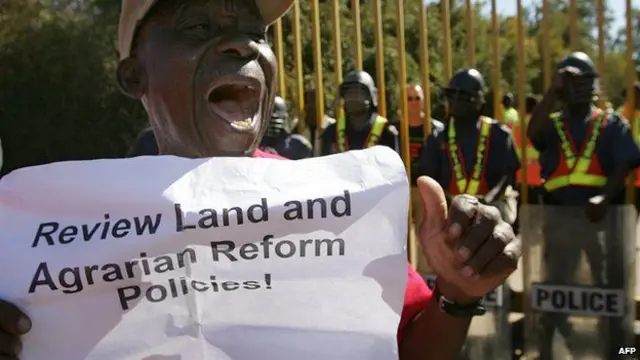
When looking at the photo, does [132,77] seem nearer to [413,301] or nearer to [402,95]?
[413,301]

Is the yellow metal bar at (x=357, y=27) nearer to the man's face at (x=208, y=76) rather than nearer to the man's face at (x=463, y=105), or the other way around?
the man's face at (x=463, y=105)

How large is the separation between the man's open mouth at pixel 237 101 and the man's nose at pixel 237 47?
0.06 m

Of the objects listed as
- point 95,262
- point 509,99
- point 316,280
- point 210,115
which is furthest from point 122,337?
point 509,99

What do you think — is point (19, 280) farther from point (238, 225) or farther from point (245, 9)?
point (245, 9)

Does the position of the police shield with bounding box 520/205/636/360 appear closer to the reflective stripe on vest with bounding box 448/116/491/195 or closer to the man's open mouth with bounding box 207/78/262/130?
the reflective stripe on vest with bounding box 448/116/491/195

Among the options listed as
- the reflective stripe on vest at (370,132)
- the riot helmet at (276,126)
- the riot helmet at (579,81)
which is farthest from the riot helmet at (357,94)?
the riot helmet at (579,81)

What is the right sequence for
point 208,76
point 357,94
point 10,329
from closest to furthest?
point 10,329 < point 208,76 < point 357,94

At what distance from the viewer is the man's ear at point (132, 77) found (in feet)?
6.16

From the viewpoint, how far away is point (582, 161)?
507 centimetres

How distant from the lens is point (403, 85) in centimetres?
625

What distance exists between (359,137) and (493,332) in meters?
1.86

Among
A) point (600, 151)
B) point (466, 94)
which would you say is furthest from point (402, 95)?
point (600, 151)

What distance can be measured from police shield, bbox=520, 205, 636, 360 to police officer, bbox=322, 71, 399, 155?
56.9 inches

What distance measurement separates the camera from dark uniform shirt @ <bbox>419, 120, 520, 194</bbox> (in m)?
5.41
